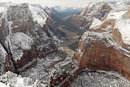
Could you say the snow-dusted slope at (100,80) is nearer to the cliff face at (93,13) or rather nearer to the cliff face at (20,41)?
the cliff face at (20,41)

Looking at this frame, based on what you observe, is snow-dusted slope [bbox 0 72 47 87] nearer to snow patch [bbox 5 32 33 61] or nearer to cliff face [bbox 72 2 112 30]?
snow patch [bbox 5 32 33 61]

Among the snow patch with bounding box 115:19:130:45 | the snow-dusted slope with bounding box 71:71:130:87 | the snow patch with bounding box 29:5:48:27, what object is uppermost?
the snow patch with bounding box 29:5:48:27

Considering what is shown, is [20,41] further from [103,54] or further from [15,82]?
[103,54]

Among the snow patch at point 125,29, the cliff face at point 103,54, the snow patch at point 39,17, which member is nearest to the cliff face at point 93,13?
the snow patch at point 39,17

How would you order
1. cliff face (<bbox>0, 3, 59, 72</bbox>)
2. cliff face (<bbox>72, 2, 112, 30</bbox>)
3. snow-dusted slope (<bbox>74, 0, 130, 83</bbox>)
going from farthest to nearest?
cliff face (<bbox>72, 2, 112, 30</bbox>), cliff face (<bbox>0, 3, 59, 72</bbox>), snow-dusted slope (<bbox>74, 0, 130, 83</bbox>)

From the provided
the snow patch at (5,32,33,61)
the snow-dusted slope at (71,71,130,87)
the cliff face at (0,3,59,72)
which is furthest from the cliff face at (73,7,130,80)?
the snow patch at (5,32,33,61)

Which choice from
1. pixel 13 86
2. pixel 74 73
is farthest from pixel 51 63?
pixel 13 86

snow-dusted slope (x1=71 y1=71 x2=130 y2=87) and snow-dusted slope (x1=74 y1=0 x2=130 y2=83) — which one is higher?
snow-dusted slope (x1=74 y1=0 x2=130 y2=83)

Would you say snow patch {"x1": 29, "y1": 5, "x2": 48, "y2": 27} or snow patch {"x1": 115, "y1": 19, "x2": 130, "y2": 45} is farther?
snow patch {"x1": 29, "y1": 5, "x2": 48, "y2": 27}

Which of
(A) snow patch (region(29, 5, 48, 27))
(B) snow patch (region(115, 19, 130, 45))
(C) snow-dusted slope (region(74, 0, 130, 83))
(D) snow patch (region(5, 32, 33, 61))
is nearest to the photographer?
(C) snow-dusted slope (region(74, 0, 130, 83))

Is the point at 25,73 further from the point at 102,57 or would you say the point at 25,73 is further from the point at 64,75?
the point at 102,57
